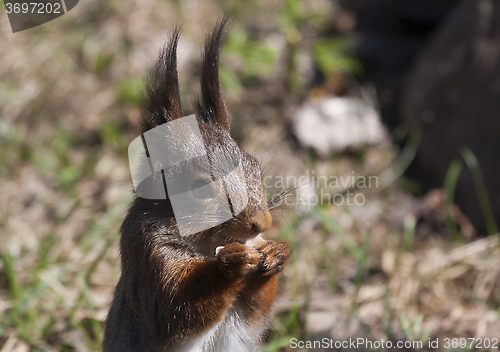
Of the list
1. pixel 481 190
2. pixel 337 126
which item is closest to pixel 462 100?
pixel 481 190

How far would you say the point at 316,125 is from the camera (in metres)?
4.14

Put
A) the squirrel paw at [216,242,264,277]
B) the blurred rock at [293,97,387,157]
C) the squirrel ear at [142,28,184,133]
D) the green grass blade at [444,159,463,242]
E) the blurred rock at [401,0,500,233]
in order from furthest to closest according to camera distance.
Answer: the blurred rock at [293,97,387,157] < the blurred rock at [401,0,500,233] < the green grass blade at [444,159,463,242] < the squirrel ear at [142,28,184,133] < the squirrel paw at [216,242,264,277]

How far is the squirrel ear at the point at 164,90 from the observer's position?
1823 mm

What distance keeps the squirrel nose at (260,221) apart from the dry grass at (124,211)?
32 cm

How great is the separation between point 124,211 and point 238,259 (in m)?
1.82

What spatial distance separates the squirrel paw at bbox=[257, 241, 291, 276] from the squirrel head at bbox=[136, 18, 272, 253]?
0.08m

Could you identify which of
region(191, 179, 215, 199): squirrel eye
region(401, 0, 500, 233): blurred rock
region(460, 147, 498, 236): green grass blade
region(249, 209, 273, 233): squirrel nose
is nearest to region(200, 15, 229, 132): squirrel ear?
region(191, 179, 215, 199): squirrel eye

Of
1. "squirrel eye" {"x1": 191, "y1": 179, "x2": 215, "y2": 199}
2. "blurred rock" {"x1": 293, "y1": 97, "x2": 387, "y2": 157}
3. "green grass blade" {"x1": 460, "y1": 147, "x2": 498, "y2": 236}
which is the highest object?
"squirrel eye" {"x1": 191, "y1": 179, "x2": 215, "y2": 199}

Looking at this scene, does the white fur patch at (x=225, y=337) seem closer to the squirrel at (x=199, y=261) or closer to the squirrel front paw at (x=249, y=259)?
the squirrel at (x=199, y=261)

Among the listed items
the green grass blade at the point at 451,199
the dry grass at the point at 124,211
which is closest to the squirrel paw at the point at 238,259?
the dry grass at the point at 124,211

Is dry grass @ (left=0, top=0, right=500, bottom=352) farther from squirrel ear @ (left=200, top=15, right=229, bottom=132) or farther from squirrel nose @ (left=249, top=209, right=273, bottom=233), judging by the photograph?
squirrel ear @ (left=200, top=15, right=229, bottom=132)

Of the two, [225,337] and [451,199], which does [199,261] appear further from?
[451,199]

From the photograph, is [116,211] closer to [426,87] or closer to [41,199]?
[41,199]

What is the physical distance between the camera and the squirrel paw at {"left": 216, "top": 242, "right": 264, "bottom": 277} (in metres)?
1.67
